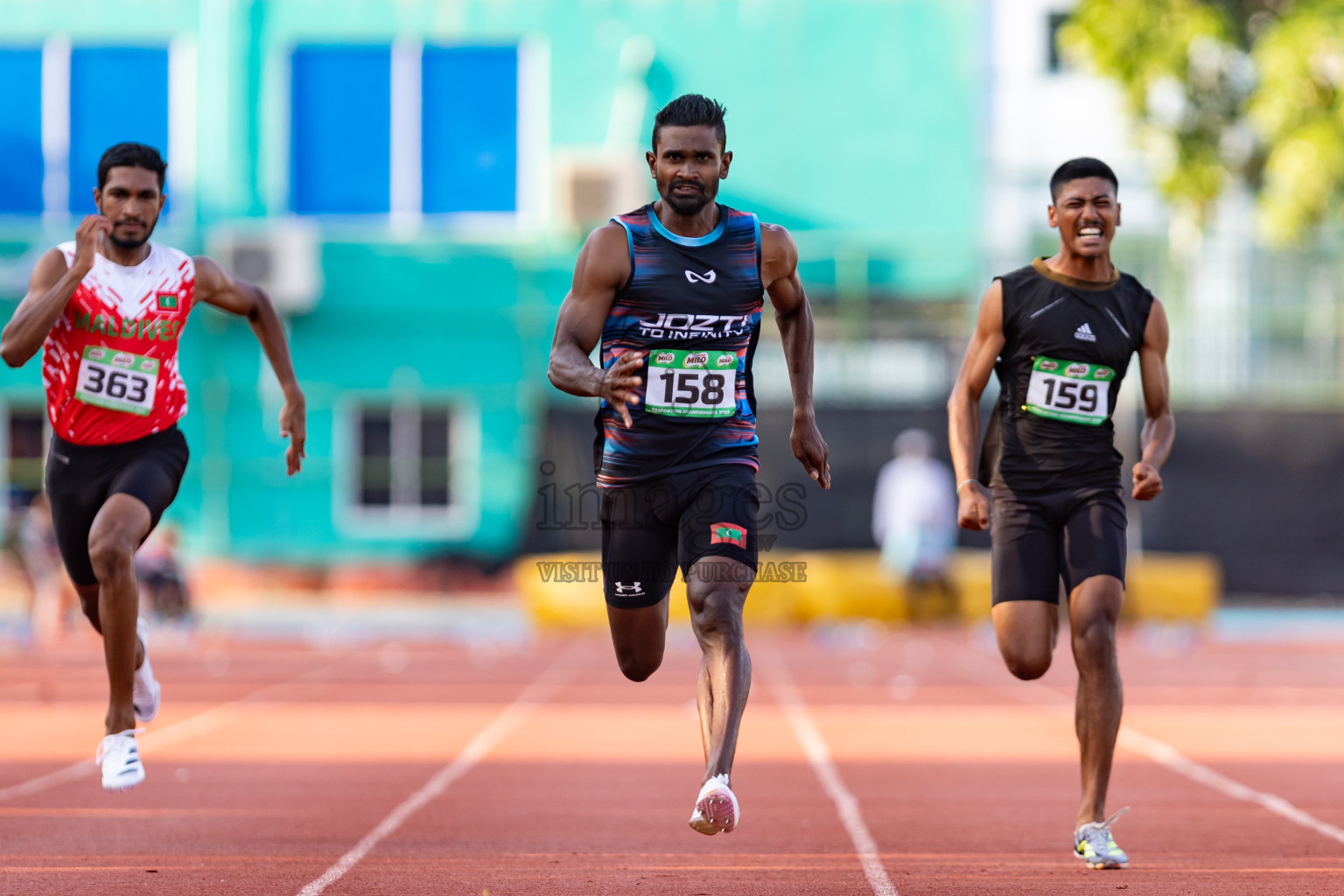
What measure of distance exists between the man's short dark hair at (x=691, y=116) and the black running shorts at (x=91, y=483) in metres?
2.30

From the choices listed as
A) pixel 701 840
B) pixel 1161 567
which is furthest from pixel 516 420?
pixel 701 840

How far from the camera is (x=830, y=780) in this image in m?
8.34

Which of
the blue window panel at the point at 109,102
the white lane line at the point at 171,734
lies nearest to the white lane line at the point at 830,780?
the white lane line at the point at 171,734

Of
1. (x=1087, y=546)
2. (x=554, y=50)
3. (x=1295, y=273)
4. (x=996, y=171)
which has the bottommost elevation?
(x=1087, y=546)

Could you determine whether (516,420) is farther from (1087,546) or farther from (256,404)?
(1087,546)

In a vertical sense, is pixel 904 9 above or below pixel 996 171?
above

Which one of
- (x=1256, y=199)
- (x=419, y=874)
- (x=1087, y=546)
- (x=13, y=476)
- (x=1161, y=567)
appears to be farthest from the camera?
(x=13, y=476)

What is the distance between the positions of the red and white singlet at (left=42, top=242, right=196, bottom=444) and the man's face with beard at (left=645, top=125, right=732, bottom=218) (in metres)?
2.05

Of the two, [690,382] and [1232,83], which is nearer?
[690,382]

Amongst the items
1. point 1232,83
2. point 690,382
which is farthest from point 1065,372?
point 1232,83

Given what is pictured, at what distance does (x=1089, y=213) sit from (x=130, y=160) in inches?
133

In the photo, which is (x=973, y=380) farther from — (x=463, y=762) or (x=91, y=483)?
(x=463, y=762)

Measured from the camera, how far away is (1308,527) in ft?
76.5

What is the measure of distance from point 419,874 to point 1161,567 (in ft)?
51.3
